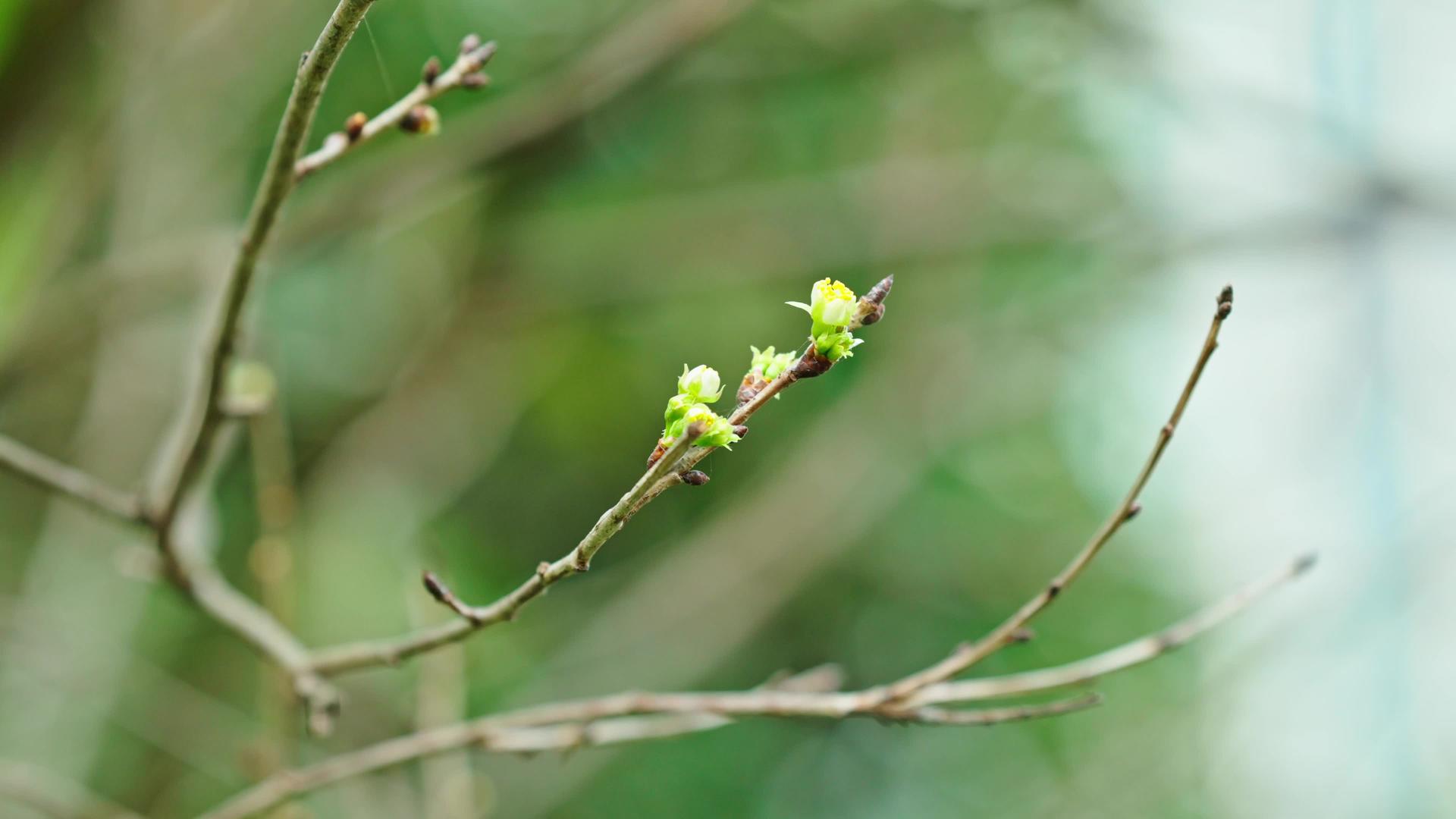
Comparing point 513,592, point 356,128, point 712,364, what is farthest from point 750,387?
point 712,364

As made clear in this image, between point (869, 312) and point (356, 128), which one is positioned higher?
point (356, 128)

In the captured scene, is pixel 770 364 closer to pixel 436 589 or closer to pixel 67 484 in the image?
pixel 436 589

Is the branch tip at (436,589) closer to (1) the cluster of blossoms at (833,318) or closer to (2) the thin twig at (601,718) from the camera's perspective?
(2) the thin twig at (601,718)

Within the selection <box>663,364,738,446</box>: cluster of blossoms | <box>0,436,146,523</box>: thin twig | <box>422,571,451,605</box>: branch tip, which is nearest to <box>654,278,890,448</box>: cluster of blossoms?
<box>663,364,738,446</box>: cluster of blossoms

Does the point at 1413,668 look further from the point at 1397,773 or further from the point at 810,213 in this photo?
the point at 810,213

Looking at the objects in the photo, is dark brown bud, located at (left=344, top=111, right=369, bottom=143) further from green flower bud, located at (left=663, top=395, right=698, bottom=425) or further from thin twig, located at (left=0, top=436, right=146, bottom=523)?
thin twig, located at (left=0, top=436, right=146, bottom=523)

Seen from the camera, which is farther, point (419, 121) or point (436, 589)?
point (419, 121)

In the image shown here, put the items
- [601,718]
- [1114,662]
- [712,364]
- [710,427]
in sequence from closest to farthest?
[710,427] < [1114,662] < [601,718] < [712,364]

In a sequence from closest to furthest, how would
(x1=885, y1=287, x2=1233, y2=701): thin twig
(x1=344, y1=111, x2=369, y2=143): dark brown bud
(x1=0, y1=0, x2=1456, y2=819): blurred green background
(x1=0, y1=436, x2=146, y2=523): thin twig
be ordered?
1. (x1=885, y1=287, x2=1233, y2=701): thin twig
2. (x1=344, y1=111, x2=369, y2=143): dark brown bud
3. (x1=0, y1=436, x2=146, y2=523): thin twig
4. (x1=0, y1=0, x2=1456, y2=819): blurred green background
